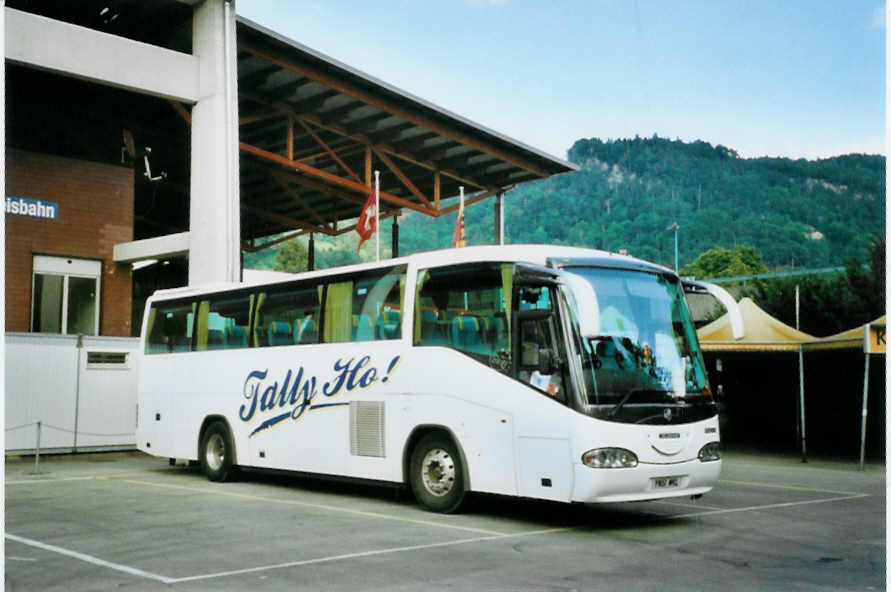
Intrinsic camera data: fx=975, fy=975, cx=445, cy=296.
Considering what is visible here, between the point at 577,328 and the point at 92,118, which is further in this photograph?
the point at 92,118

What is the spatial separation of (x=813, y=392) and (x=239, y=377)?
20.3 meters

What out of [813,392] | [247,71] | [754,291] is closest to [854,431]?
[813,392]

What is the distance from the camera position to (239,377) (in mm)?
14328

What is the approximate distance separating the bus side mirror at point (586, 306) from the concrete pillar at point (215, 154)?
12.0m

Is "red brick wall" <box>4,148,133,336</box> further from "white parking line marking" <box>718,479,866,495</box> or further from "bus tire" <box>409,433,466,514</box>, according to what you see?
"white parking line marking" <box>718,479,866,495</box>

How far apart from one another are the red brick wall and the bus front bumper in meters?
16.0

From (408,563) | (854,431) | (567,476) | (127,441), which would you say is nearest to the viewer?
(408,563)

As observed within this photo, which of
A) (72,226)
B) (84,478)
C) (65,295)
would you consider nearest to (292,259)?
(72,226)

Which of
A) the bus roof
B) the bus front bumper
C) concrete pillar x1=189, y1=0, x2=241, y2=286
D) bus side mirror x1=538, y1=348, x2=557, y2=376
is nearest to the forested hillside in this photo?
concrete pillar x1=189, y1=0, x2=241, y2=286

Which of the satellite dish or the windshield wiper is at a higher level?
the satellite dish

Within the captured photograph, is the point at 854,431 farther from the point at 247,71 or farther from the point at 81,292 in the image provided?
the point at 81,292

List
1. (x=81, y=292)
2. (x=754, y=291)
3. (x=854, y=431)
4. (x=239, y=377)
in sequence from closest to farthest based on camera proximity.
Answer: (x=239, y=377), (x=81, y=292), (x=854, y=431), (x=754, y=291)

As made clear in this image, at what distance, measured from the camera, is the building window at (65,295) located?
22.0m

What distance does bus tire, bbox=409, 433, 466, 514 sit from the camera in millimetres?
10656
